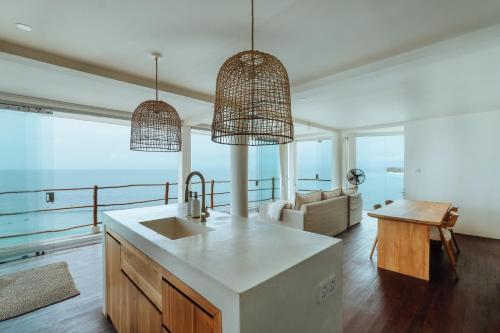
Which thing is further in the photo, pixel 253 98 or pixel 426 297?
pixel 426 297

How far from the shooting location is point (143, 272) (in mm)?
1441

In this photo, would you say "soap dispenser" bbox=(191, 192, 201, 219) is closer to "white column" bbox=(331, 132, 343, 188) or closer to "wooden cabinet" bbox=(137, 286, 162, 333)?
"wooden cabinet" bbox=(137, 286, 162, 333)

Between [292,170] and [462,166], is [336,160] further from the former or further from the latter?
[462,166]

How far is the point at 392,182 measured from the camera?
7168mm

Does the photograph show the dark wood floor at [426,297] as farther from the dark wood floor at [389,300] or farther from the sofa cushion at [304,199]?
the sofa cushion at [304,199]

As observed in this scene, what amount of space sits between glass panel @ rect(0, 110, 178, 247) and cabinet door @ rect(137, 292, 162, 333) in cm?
299

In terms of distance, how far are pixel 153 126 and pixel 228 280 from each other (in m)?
1.81

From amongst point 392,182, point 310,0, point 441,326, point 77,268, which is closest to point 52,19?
point 310,0

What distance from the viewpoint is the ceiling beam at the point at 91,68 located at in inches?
90.0

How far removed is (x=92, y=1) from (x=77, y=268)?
10.6 feet

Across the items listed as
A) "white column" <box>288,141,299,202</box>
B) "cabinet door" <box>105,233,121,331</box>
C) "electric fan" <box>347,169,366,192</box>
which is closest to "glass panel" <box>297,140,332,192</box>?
"white column" <box>288,141,299,202</box>

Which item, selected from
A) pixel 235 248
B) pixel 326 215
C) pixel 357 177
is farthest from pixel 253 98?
pixel 357 177

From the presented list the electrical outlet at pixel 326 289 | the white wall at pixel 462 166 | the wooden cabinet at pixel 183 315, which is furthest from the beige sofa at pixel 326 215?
the wooden cabinet at pixel 183 315

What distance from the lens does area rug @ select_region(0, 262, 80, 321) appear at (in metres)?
2.32
